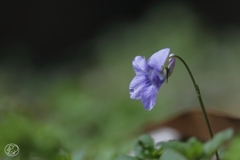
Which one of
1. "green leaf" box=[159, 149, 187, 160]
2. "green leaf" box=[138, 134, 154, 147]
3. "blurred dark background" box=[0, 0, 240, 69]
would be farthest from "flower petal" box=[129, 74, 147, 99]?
"blurred dark background" box=[0, 0, 240, 69]

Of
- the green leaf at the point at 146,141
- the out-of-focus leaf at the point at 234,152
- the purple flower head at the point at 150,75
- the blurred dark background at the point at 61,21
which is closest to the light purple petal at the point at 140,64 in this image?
the purple flower head at the point at 150,75

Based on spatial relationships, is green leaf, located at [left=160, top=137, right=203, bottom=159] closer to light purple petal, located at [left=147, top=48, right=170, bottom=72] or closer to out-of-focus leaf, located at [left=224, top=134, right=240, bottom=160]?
out-of-focus leaf, located at [left=224, top=134, right=240, bottom=160]

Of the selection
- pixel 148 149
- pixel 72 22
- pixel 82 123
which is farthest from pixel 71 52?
pixel 148 149

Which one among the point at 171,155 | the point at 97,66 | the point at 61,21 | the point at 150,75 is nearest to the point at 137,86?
the point at 150,75

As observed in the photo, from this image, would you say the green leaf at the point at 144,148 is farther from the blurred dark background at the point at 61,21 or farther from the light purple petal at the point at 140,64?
the blurred dark background at the point at 61,21

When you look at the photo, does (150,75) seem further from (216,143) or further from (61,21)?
(61,21)
